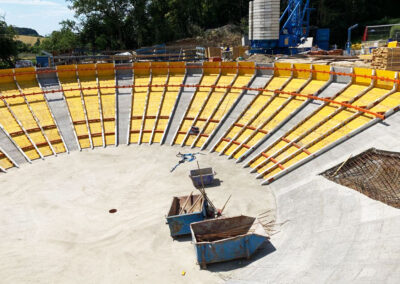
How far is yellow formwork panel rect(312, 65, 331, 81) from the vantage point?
2806 cm

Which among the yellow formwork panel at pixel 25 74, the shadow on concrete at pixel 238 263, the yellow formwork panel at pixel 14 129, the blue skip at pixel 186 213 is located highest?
the yellow formwork panel at pixel 25 74

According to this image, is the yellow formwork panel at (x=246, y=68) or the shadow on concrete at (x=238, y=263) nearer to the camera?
the shadow on concrete at (x=238, y=263)

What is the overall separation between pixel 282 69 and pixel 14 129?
26.5 meters

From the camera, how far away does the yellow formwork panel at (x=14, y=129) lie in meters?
27.3

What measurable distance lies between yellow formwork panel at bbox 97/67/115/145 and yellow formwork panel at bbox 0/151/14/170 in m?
8.08

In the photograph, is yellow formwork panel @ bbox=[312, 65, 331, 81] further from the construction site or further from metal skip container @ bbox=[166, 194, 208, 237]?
metal skip container @ bbox=[166, 194, 208, 237]

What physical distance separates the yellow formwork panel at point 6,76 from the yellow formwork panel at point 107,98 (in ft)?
30.2

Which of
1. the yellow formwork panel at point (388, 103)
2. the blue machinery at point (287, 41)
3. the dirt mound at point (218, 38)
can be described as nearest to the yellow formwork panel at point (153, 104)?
the blue machinery at point (287, 41)

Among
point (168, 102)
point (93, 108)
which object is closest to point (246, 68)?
point (168, 102)

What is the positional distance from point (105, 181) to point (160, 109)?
11.4 meters

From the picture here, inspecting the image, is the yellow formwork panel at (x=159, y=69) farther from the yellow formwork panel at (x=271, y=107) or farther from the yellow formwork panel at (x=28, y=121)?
the yellow formwork panel at (x=28, y=121)

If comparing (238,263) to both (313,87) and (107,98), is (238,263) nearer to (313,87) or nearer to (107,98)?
(313,87)

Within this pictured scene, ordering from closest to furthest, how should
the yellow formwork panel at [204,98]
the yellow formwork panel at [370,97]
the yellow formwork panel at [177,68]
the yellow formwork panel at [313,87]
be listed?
1. the yellow formwork panel at [370,97]
2. the yellow formwork panel at [313,87]
3. the yellow formwork panel at [204,98]
4. the yellow formwork panel at [177,68]

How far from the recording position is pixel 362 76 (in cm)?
2539
